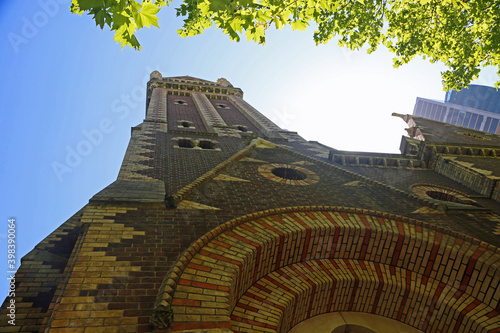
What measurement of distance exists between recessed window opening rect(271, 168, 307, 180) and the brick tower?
529 millimetres

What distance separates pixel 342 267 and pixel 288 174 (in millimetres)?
4549

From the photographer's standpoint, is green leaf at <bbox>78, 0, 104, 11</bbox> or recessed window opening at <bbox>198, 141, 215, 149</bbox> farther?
recessed window opening at <bbox>198, 141, 215, 149</bbox>

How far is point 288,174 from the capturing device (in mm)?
10359

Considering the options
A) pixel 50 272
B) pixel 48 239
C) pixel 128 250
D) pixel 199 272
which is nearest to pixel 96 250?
pixel 128 250

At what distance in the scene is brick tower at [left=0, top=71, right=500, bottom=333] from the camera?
14.0ft

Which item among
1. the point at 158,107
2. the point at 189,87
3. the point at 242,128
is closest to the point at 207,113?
the point at 242,128

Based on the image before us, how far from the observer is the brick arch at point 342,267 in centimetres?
492

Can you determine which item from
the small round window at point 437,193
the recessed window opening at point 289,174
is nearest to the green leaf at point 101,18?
the recessed window opening at point 289,174

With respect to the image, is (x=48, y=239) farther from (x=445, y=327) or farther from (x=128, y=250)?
(x=445, y=327)

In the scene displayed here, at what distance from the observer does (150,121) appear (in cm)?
1659

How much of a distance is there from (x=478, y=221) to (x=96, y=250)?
29.4 feet

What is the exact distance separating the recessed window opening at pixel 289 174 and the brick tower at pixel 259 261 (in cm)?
53

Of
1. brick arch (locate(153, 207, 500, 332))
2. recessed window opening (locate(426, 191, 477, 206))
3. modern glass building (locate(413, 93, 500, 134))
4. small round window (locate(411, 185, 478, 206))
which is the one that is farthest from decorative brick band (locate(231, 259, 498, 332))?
modern glass building (locate(413, 93, 500, 134))

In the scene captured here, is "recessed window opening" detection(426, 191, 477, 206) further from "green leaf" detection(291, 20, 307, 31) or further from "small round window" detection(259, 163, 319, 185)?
→ "green leaf" detection(291, 20, 307, 31)
